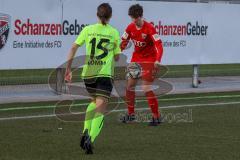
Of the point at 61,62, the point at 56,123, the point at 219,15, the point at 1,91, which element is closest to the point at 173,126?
the point at 56,123

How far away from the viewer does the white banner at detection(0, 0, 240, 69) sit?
1633 cm

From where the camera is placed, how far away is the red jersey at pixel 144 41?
12789mm

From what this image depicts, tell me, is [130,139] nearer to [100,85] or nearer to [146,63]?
[100,85]

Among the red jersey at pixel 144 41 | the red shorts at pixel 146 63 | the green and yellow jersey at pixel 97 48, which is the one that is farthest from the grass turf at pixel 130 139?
the red jersey at pixel 144 41

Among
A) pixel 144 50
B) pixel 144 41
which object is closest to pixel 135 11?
pixel 144 41

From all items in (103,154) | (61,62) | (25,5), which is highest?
(25,5)

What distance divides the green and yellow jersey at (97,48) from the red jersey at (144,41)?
9.37ft

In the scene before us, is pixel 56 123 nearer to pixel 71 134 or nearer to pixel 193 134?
pixel 71 134

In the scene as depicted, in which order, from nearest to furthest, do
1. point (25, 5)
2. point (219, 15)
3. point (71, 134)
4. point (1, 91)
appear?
point (71, 134) → point (25, 5) → point (1, 91) → point (219, 15)

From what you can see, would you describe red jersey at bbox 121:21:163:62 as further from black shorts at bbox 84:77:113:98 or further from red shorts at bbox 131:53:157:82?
black shorts at bbox 84:77:113:98

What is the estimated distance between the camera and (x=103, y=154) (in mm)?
9602

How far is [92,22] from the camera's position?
17.8m

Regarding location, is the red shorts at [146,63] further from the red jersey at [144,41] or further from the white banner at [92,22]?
the white banner at [92,22]

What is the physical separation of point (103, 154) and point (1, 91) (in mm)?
8864
